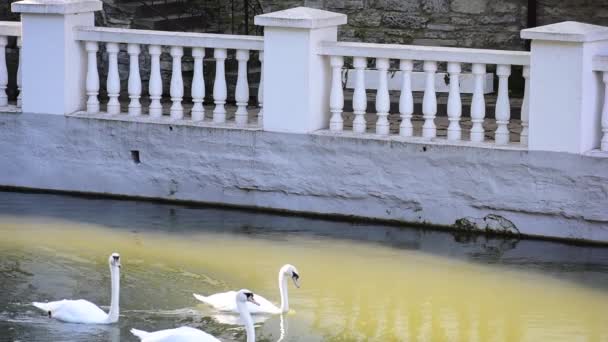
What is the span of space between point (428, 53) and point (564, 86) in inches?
43.0

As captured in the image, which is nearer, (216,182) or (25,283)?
(25,283)

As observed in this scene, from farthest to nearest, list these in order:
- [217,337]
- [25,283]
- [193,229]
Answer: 1. [193,229]
2. [25,283]
3. [217,337]

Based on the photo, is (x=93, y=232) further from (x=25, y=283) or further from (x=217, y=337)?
(x=217, y=337)

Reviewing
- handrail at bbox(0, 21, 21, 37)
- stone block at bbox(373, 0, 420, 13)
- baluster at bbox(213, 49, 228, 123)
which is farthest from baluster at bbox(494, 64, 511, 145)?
stone block at bbox(373, 0, 420, 13)

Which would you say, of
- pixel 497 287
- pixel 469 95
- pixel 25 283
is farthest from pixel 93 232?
pixel 469 95

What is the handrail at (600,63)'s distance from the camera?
11141mm

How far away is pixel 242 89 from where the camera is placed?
1238cm

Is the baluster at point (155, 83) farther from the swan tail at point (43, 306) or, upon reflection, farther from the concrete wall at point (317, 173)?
the swan tail at point (43, 306)

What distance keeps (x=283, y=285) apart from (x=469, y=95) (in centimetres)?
579

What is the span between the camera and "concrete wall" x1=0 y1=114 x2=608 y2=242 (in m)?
→ 11.4

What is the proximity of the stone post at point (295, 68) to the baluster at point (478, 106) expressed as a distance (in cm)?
124

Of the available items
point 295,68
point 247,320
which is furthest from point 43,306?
point 295,68

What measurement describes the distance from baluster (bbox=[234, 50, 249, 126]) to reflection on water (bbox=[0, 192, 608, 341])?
75 cm

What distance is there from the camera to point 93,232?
11.8 metres
